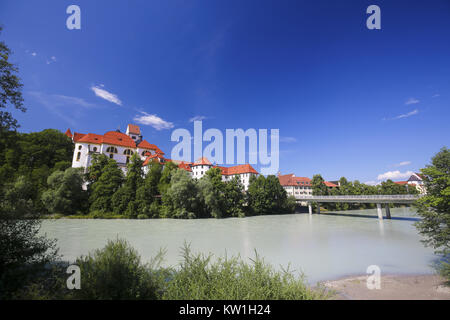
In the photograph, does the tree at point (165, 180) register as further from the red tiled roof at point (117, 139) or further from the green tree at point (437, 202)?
the green tree at point (437, 202)

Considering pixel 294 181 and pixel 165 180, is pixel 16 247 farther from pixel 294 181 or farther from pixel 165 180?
pixel 294 181

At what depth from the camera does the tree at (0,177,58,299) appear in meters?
4.16

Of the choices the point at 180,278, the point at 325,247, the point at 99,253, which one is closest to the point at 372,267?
the point at 325,247

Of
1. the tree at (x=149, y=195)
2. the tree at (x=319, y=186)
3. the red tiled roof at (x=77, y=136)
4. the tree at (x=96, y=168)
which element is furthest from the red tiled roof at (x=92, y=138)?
the tree at (x=319, y=186)

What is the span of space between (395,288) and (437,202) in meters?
3.74

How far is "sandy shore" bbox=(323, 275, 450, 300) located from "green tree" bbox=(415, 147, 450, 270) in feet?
4.59

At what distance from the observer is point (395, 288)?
21.8 ft

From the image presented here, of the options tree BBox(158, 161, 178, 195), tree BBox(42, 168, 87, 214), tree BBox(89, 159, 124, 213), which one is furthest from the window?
tree BBox(158, 161, 178, 195)

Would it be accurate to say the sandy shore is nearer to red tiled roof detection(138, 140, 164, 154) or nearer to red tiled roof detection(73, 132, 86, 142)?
red tiled roof detection(138, 140, 164, 154)

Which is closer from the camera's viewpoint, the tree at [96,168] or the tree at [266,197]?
the tree at [96,168]

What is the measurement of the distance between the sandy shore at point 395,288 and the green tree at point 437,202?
1400 millimetres

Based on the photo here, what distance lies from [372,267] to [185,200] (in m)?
28.0

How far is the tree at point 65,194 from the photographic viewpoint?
29656 mm

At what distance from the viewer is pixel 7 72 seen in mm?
6355
